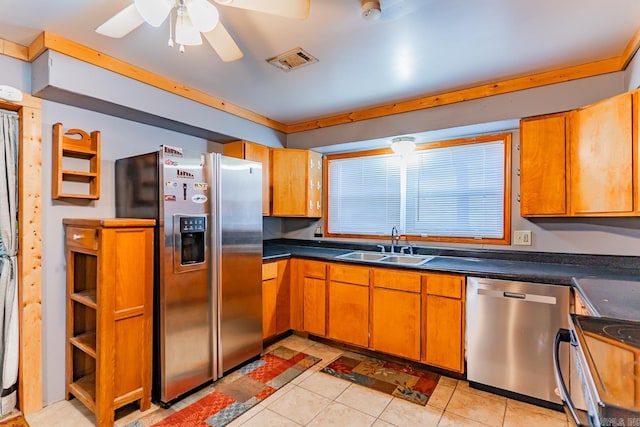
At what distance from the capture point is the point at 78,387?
→ 2119 mm

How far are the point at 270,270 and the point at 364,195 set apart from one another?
140cm

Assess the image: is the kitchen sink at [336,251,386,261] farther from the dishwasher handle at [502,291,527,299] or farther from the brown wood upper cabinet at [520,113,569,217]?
the brown wood upper cabinet at [520,113,569,217]

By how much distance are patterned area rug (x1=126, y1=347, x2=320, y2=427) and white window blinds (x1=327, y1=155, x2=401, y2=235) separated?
1.53 metres

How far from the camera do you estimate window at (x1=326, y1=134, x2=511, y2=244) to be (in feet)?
9.43

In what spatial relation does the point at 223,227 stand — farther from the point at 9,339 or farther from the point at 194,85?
the point at 9,339

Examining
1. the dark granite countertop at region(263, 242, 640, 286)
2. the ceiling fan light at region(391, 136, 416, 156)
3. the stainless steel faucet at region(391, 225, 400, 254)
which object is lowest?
the dark granite countertop at region(263, 242, 640, 286)

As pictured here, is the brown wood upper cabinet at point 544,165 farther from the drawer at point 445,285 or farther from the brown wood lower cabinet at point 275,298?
the brown wood lower cabinet at point 275,298

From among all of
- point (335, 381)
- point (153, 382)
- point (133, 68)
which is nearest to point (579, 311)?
point (335, 381)

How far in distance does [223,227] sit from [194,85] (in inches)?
48.9

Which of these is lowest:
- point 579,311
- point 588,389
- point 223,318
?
point 223,318

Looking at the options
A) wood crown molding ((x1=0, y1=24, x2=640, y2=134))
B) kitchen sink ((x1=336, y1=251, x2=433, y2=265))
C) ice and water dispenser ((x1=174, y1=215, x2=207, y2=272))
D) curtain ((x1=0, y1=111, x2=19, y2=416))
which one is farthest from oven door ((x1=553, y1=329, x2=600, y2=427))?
curtain ((x1=0, y1=111, x2=19, y2=416))

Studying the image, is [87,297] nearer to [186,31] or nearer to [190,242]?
[190,242]

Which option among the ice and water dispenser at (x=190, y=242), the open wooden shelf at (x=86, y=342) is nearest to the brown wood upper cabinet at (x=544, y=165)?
Result: the ice and water dispenser at (x=190, y=242)

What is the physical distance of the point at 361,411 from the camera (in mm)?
2105
